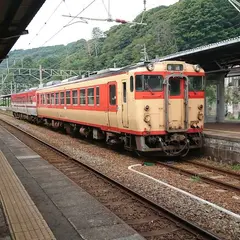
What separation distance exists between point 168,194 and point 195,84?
17.2 ft

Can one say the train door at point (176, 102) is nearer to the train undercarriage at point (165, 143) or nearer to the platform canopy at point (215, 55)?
the train undercarriage at point (165, 143)

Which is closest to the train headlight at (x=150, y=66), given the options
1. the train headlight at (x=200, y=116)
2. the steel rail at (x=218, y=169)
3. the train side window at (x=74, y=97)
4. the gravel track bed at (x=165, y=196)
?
the train headlight at (x=200, y=116)

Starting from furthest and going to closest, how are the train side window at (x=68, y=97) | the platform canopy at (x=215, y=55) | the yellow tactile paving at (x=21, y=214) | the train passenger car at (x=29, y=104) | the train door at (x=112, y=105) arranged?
the train passenger car at (x=29, y=104)
the train side window at (x=68, y=97)
the platform canopy at (x=215, y=55)
the train door at (x=112, y=105)
the yellow tactile paving at (x=21, y=214)

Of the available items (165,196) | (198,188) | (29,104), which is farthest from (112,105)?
(29,104)

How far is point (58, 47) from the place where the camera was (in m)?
99.0

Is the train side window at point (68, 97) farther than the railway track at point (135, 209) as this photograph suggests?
Yes

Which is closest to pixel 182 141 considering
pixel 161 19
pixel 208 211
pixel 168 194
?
pixel 168 194

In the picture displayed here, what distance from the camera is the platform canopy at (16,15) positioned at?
7750 millimetres

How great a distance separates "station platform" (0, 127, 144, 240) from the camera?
527cm

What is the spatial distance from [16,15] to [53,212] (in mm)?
4908

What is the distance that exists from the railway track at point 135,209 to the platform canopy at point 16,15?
13.3 ft

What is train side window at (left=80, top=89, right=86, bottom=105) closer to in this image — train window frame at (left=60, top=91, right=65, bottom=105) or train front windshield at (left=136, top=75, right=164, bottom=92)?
train window frame at (left=60, top=91, right=65, bottom=105)

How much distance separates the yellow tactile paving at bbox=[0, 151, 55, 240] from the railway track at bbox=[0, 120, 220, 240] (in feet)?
4.77

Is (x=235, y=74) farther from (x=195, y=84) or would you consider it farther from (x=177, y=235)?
(x=177, y=235)
